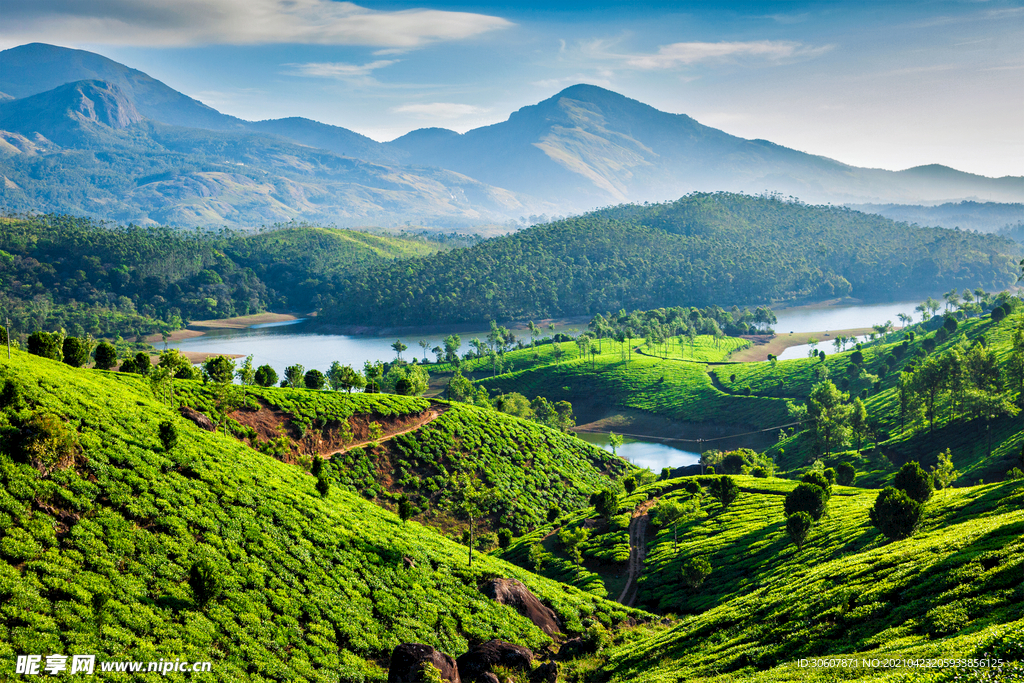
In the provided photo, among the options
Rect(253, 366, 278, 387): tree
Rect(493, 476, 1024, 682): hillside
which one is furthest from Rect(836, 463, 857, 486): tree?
Rect(253, 366, 278, 387): tree

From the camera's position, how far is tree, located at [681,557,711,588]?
2079 inches

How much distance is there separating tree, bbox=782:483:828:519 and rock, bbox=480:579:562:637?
27839 millimetres

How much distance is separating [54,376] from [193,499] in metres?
14.2

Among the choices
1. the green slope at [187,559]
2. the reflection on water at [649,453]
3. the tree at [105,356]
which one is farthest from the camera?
the reflection on water at [649,453]

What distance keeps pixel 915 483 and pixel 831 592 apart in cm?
2335

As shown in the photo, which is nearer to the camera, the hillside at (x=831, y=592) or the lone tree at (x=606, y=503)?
the hillside at (x=831, y=592)

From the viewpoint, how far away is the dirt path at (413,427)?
71.1 metres

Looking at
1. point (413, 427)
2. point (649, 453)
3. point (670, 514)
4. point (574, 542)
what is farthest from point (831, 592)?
point (649, 453)

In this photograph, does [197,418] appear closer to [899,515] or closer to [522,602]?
[522,602]

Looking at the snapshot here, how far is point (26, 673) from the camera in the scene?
2173cm

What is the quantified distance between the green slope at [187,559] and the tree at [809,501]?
23.8 metres

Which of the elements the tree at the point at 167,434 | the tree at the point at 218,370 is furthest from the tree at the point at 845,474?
the tree at the point at 218,370

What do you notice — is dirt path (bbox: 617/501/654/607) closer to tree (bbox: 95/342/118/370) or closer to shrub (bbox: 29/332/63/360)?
shrub (bbox: 29/332/63/360)

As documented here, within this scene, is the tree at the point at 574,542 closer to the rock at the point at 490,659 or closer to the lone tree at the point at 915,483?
the rock at the point at 490,659
